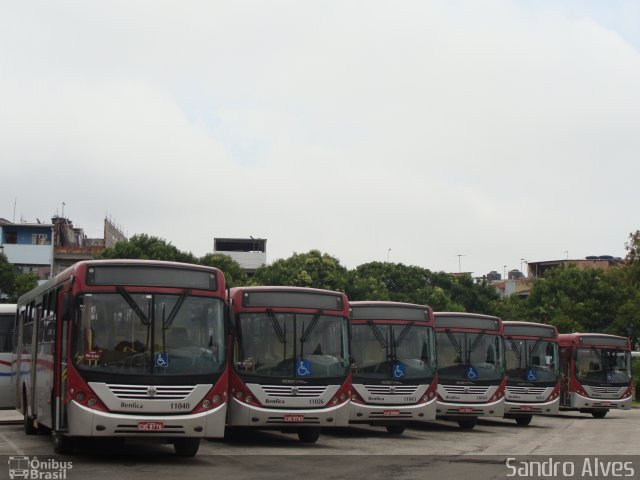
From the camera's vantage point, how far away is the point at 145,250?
71.3 meters

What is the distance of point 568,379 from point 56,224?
6914 centimetres

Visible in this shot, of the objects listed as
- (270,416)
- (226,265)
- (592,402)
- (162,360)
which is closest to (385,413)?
(270,416)

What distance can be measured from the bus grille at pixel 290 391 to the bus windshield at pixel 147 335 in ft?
9.84

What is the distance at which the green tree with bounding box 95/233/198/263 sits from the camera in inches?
2768

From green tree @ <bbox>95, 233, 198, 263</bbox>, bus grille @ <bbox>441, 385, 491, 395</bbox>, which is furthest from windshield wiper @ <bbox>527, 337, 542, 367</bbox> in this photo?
green tree @ <bbox>95, 233, 198, 263</bbox>

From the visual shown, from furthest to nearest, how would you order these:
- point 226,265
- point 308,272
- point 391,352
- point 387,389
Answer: point 226,265 < point 308,272 < point 391,352 < point 387,389

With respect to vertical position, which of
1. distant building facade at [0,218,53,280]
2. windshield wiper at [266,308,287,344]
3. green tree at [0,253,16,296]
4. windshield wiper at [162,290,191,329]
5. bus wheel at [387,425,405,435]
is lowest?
bus wheel at [387,425,405,435]

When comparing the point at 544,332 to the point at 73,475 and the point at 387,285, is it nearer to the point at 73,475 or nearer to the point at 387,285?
the point at 73,475

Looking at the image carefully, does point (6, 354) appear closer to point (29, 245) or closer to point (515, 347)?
point (515, 347)

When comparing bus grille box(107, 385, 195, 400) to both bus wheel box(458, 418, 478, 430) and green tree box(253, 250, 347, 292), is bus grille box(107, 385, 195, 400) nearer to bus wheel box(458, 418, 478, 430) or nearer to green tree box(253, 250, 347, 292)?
bus wheel box(458, 418, 478, 430)

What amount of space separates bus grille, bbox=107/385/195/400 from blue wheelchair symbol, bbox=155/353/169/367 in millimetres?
325

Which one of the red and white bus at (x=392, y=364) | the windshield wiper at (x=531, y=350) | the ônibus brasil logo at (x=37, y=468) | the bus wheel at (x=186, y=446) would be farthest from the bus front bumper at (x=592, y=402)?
the ônibus brasil logo at (x=37, y=468)

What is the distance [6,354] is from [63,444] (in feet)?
32.0

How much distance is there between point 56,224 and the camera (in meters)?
95.2
